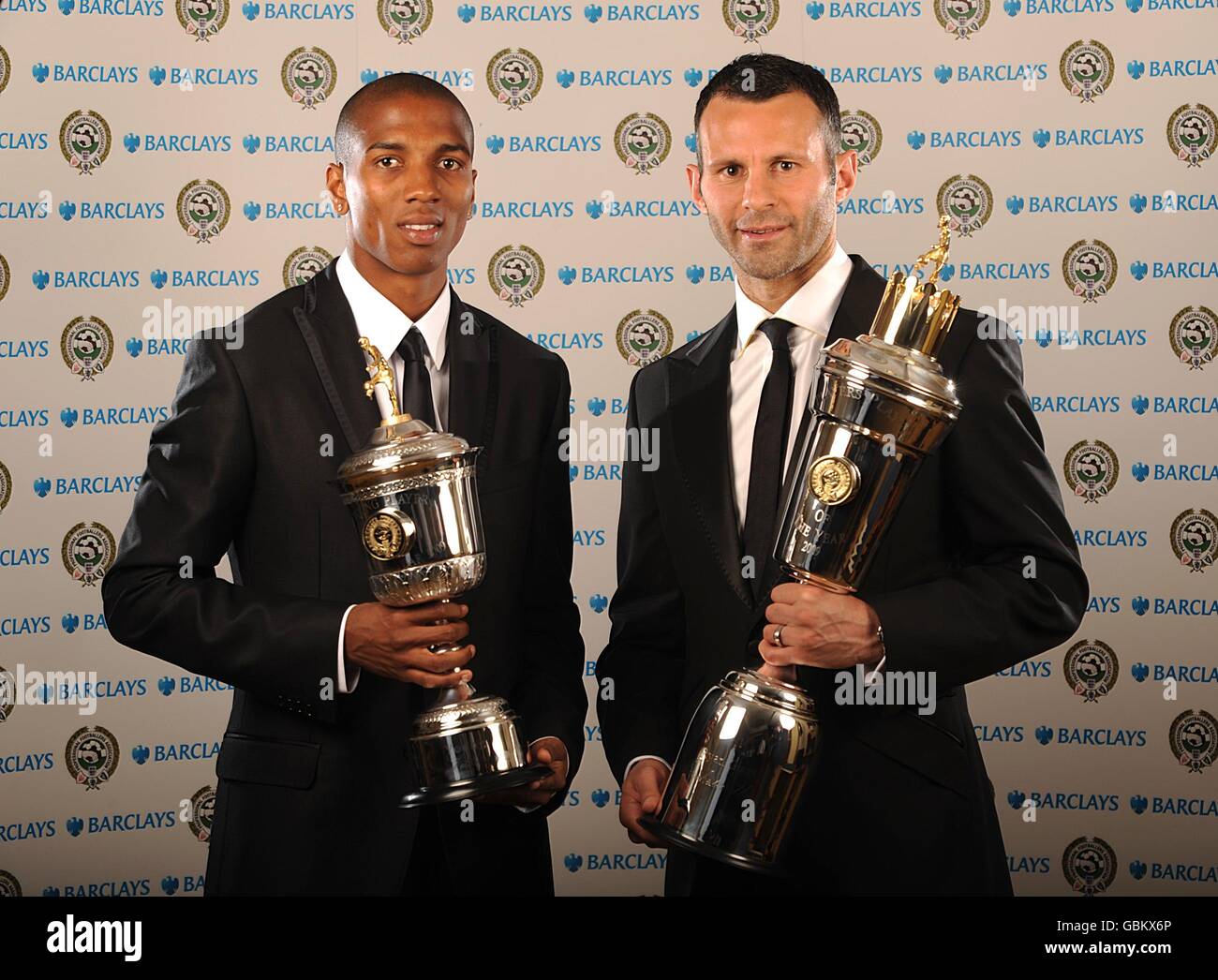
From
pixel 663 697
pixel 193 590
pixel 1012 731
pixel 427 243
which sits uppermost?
pixel 427 243

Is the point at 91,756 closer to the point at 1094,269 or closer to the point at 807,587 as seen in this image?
the point at 807,587

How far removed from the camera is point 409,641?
6.46 ft

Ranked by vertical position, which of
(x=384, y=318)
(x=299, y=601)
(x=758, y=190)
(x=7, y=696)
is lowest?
(x=7, y=696)

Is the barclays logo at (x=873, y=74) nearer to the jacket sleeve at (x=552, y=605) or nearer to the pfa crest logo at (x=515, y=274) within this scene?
the pfa crest logo at (x=515, y=274)

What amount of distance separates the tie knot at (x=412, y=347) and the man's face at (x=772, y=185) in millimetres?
584

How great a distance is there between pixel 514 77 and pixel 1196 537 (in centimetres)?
252

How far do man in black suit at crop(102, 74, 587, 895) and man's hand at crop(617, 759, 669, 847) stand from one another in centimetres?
13

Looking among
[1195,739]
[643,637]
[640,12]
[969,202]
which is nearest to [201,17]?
[640,12]

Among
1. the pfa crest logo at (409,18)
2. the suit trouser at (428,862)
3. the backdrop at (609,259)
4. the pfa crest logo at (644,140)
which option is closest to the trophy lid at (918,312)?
the suit trouser at (428,862)

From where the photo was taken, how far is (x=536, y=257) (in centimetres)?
395

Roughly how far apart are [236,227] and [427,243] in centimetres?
189

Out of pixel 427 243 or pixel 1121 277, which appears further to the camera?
pixel 1121 277

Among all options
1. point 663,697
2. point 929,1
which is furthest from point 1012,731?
point 929,1

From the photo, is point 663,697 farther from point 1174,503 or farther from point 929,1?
point 929,1
